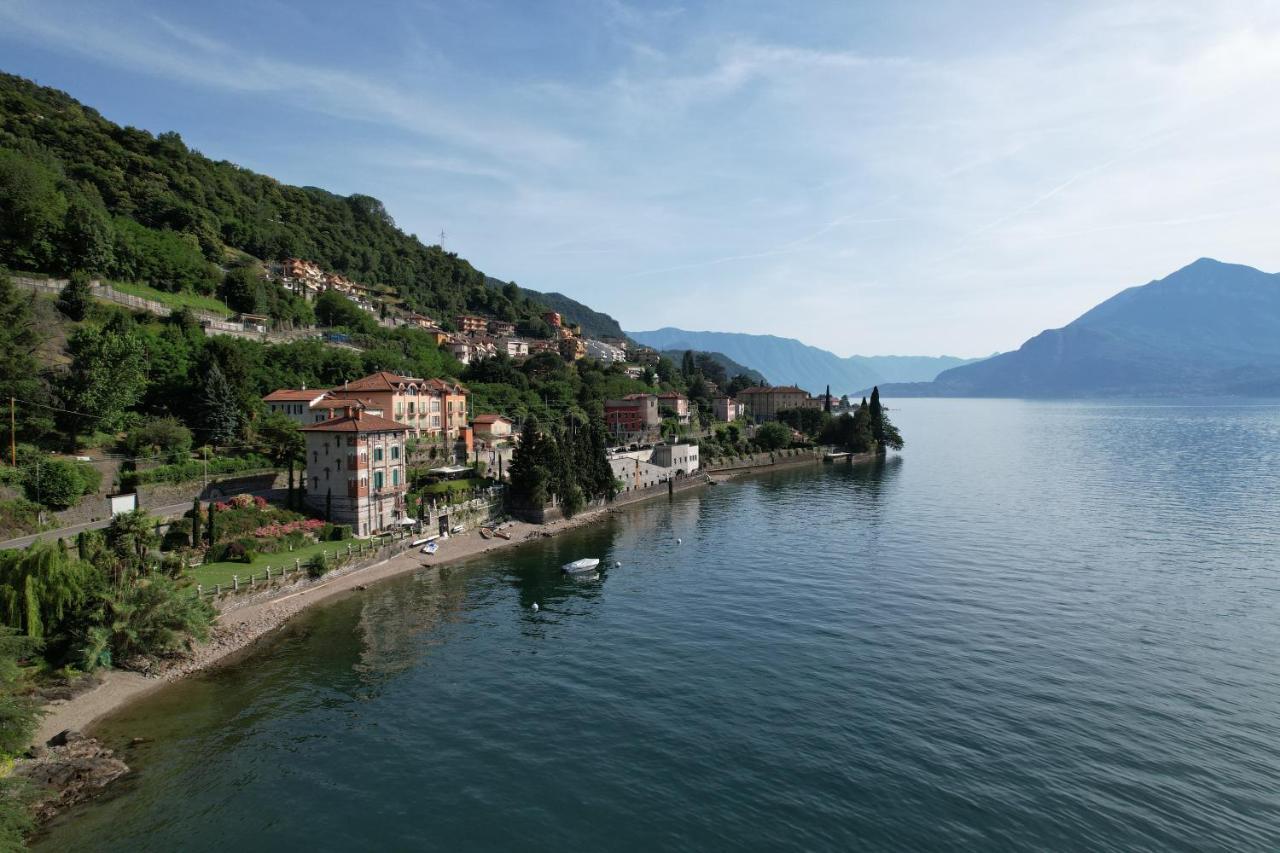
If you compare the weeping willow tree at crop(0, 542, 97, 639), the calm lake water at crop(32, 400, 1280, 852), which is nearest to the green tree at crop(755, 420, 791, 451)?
the calm lake water at crop(32, 400, 1280, 852)

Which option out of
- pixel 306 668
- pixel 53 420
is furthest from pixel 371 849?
pixel 53 420

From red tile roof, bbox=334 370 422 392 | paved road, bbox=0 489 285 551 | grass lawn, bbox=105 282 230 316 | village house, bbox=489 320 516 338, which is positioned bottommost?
paved road, bbox=0 489 285 551

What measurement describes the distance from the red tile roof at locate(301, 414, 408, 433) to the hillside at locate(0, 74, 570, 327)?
46.0 meters

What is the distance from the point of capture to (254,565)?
4900 cm

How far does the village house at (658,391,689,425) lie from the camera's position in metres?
149

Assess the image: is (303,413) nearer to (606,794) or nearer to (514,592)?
(514,592)

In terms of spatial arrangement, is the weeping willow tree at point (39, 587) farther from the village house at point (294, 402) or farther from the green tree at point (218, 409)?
the village house at point (294, 402)

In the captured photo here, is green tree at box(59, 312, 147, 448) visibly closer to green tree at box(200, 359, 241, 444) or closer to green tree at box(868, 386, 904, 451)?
green tree at box(200, 359, 241, 444)

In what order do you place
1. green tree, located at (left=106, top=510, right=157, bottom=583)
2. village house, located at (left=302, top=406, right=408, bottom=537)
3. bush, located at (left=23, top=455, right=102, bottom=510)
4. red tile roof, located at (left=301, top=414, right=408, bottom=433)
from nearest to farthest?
1. green tree, located at (left=106, top=510, right=157, bottom=583)
2. bush, located at (left=23, top=455, right=102, bottom=510)
3. red tile roof, located at (left=301, top=414, right=408, bottom=433)
4. village house, located at (left=302, top=406, right=408, bottom=537)

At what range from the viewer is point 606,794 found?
26125mm

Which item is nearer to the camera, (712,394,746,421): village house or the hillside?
the hillside

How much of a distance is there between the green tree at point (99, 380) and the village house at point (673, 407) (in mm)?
100607

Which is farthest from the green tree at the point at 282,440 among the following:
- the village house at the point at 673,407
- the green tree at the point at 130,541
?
the village house at the point at 673,407

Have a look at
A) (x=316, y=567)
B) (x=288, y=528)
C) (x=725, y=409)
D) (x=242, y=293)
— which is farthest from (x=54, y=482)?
(x=725, y=409)
